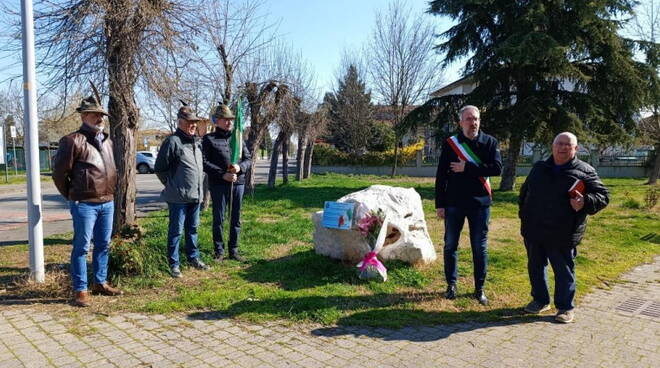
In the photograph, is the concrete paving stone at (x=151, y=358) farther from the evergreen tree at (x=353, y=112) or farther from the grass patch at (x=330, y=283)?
the evergreen tree at (x=353, y=112)

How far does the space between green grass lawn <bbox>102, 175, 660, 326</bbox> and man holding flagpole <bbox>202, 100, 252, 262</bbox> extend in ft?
1.78

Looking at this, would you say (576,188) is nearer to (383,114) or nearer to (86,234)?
(86,234)

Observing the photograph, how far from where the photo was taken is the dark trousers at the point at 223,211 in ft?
20.7

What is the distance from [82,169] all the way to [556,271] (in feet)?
15.7

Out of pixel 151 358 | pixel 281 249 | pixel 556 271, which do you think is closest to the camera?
pixel 151 358

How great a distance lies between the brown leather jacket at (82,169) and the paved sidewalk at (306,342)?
45.9 inches

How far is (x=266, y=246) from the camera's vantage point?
749 cm

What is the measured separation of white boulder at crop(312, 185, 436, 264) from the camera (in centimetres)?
595

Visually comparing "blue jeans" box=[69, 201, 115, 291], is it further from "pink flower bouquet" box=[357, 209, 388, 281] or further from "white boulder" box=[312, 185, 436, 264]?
"pink flower bouquet" box=[357, 209, 388, 281]

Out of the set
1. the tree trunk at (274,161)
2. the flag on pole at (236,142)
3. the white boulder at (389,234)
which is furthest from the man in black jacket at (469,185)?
the tree trunk at (274,161)

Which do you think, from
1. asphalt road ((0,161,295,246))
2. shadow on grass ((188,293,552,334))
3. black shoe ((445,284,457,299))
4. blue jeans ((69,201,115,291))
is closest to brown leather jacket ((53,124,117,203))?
blue jeans ((69,201,115,291))

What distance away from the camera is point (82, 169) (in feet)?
15.0

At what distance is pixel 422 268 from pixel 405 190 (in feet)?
4.02

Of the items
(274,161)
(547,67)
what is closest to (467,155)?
(547,67)
